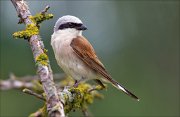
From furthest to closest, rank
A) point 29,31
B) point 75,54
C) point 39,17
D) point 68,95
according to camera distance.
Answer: point 75,54 → point 68,95 → point 39,17 → point 29,31

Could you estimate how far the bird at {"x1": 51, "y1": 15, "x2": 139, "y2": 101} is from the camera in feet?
16.0

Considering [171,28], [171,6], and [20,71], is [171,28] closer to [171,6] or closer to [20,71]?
[171,6]

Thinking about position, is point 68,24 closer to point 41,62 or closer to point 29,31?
point 29,31

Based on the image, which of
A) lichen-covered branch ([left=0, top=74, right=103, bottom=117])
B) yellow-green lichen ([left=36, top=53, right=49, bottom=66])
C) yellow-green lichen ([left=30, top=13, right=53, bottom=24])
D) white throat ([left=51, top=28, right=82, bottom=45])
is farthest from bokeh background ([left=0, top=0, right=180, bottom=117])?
yellow-green lichen ([left=36, top=53, right=49, bottom=66])

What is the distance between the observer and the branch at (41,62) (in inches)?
102

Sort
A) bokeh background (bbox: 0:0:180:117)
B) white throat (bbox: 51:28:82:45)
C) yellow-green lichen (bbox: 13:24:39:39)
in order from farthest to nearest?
1. bokeh background (bbox: 0:0:180:117)
2. white throat (bbox: 51:28:82:45)
3. yellow-green lichen (bbox: 13:24:39:39)

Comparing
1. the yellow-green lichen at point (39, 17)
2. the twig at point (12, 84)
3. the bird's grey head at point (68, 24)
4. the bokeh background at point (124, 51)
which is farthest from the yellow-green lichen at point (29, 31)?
the bokeh background at point (124, 51)

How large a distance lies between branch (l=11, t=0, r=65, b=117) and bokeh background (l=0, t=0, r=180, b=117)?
534 cm

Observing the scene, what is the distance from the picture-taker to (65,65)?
4852 mm

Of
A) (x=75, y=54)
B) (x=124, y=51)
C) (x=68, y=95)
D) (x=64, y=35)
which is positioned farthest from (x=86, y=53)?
(x=124, y=51)

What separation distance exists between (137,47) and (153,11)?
138 cm

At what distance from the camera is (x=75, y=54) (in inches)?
201

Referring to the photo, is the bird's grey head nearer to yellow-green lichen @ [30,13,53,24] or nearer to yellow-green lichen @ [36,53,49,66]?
yellow-green lichen @ [30,13,53,24]

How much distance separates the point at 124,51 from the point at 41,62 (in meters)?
9.73
